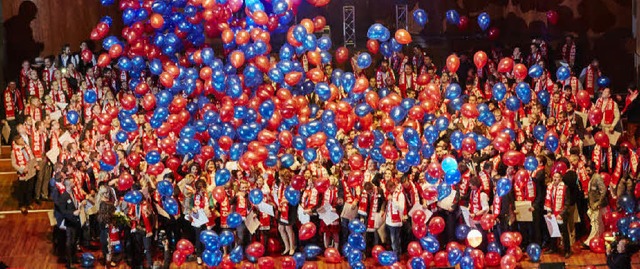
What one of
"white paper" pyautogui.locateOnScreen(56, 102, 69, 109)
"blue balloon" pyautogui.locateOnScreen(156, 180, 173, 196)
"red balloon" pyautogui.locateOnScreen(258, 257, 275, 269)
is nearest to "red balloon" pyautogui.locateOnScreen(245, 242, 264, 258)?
"red balloon" pyautogui.locateOnScreen(258, 257, 275, 269)

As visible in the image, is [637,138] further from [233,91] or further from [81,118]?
[81,118]

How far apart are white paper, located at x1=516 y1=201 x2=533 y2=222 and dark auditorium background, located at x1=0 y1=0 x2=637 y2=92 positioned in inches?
248

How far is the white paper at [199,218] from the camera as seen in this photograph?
608 inches

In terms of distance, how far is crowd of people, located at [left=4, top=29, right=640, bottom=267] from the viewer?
15414 millimetres

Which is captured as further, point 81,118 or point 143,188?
point 81,118

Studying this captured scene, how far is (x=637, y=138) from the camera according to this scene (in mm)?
18297

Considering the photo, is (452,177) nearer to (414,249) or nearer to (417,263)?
(414,249)

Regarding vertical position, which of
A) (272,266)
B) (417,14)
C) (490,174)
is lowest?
(272,266)

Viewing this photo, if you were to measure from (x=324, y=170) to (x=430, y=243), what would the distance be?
5.58 ft

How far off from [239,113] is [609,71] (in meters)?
7.61

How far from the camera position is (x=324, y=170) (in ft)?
52.5

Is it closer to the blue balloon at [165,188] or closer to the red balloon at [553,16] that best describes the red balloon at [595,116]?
the red balloon at [553,16]

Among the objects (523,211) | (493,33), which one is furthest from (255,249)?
(493,33)

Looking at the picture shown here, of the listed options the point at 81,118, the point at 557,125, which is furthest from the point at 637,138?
the point at 81,118
